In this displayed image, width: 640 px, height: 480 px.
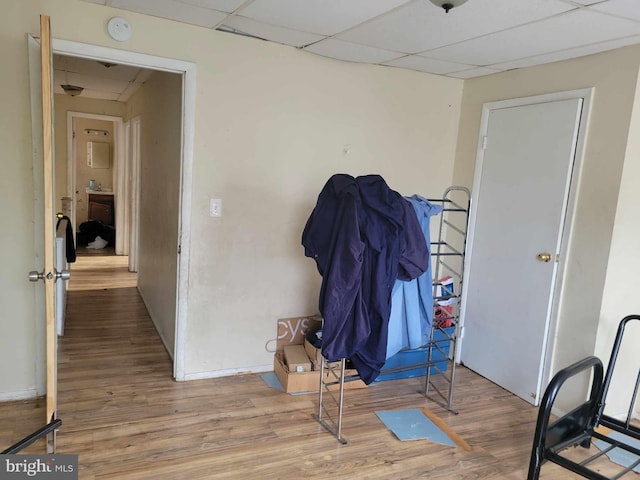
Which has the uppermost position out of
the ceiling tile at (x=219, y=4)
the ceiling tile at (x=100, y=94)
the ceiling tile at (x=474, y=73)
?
the ceiling tile at (x=100, y=94)

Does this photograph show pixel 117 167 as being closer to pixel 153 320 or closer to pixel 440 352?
pixel 153 320

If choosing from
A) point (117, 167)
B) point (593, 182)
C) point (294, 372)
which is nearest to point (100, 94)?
point (117, 167)

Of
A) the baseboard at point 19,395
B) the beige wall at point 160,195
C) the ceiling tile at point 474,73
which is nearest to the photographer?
the baseboard at point 19,395

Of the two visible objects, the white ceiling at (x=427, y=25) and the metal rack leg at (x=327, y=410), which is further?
the metal rack leg at (x=327, y=410)

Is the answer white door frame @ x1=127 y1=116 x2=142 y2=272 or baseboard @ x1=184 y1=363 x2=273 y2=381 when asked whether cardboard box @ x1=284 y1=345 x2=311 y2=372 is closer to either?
baseboard @ x1=184 y1=363 x2=273 y2=381

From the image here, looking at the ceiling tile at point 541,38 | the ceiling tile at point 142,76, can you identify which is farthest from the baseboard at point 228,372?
the ceiling tile at point 142,76

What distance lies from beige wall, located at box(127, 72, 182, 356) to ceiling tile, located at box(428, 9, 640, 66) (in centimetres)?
198

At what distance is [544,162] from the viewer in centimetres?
317

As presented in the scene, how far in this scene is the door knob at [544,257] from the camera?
10.3 ft

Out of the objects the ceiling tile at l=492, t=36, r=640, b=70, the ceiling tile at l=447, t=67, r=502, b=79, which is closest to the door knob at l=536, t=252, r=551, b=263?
the ceiling tile at l=492, t=36, r=640, b=70

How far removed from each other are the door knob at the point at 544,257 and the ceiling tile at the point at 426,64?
1.39 m

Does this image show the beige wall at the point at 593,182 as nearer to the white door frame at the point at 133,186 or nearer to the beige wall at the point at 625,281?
the beige wall at the point at 625,281

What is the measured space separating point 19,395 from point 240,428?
1.33 meters

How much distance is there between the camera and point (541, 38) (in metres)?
2.65
